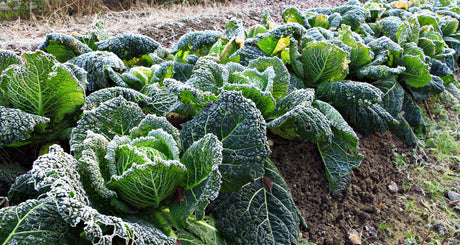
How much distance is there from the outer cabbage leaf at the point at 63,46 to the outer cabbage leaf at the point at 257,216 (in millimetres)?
1539

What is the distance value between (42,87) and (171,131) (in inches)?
26.7

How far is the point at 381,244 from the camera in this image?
2205mm

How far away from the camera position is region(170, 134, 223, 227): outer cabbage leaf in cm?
132

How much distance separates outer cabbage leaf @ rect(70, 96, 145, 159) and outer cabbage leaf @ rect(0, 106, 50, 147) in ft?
0.72

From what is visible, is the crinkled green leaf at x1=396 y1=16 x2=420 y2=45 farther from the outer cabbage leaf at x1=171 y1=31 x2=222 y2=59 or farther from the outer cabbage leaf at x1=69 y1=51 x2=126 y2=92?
the outer cabbage leaf at x1=69 y1=51 x2=126 y2=92

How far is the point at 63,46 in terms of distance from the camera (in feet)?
7.68

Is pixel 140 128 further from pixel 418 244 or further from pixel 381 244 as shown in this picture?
pixel 418 244

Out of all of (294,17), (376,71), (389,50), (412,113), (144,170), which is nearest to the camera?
(144,170)

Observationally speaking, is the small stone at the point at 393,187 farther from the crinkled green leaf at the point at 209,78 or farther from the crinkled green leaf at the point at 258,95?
the crinkled green leaf at the point at 209,78

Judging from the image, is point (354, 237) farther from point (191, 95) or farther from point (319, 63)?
point (191, 95)

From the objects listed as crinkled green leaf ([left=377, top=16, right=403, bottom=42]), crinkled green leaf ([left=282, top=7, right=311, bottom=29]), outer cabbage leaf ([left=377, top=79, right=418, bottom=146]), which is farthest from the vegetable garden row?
crinkled green leaf ([left=377, top=16, right=403, bottom=42])

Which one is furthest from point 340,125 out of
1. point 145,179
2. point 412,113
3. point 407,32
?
point 407,32

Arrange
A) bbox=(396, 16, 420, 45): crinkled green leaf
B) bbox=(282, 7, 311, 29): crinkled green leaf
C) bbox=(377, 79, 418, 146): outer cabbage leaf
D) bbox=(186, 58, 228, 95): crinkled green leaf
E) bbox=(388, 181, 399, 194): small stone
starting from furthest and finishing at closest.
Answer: bbox=(396, 16, 420, 45): crinkled green leaf
bbox=(282, 7, 311, 29): crinkled green leaf
bbox=(377, 79, 418, 146): outer cabbage leaf
bbox=(388, 181, 399, 194): small stone
bbox=(186, 58, 228, 95): crinkled green leaf

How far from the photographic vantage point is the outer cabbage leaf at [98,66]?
210cm
